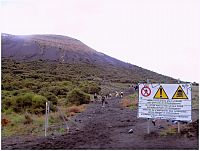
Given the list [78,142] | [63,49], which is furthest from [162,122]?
[63,49]

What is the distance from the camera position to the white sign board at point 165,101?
11594 millimetres

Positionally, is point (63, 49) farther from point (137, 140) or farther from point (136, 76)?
point (137, 140)

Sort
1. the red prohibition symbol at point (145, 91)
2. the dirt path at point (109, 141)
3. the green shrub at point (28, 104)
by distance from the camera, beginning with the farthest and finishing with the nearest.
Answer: the green shrub at point (28, 104), the red prohibition symbol at point (145, 91), the dirt path at point (109, 141)

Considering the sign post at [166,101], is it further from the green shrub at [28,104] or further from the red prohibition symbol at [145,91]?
the green shrub at [28,104]

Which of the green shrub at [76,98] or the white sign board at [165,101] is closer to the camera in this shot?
the white sign board at [165,101]

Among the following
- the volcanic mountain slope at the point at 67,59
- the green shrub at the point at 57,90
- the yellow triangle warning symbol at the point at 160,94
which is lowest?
the green shrub at the point at 57,90

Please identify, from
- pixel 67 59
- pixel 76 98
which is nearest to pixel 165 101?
pixel 76 98

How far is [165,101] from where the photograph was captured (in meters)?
11.8

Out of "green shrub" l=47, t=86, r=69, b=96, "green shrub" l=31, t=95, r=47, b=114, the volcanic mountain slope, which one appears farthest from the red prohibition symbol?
the volcanic mountain slope

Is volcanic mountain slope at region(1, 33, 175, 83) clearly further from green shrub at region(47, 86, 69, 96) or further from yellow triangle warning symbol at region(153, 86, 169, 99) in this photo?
yellow triangle warning symbol at region(153, 86, 169, 99)

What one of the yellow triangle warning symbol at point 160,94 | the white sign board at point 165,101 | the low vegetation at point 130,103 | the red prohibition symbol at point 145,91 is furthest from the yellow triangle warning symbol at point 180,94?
the low vegetation at point 130,103

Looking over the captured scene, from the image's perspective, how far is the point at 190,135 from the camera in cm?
1102

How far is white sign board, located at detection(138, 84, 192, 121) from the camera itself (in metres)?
11.6

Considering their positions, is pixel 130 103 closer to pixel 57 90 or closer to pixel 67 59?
pixel 57 90
